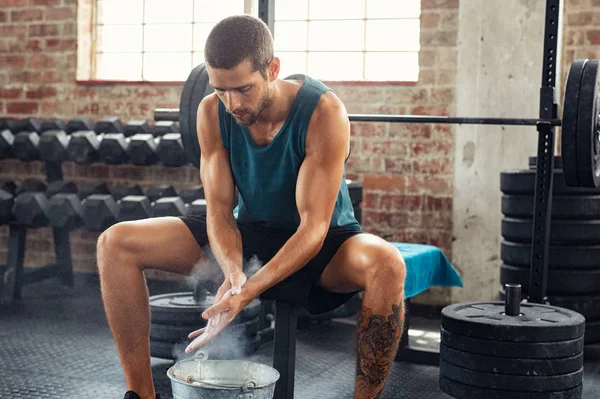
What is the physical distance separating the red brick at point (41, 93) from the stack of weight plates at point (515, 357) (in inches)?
121

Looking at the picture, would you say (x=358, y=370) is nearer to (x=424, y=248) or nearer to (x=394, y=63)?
(x=424, y=248)

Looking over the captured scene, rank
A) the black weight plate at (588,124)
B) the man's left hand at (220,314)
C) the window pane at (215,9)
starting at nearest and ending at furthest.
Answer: the man's left hand at (220,314) < the black weight plate at (588,124) < the window pane at (215,9)

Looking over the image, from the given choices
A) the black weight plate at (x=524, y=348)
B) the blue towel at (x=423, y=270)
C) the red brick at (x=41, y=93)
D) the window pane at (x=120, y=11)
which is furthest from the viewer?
the red brick at (x=41, y=93)

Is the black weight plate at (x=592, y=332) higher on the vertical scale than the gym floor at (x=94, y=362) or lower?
higher

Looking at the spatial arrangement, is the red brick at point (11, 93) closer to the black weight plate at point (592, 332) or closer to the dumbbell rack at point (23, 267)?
the dumbbell rack at point (23, 267)

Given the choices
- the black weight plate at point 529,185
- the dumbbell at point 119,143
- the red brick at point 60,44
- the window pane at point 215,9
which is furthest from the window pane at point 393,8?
the red brick at point 60,44

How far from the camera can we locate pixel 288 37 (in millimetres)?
4246

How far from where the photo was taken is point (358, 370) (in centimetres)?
193

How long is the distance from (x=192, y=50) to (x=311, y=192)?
8.75 ft

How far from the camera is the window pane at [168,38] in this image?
4496 mm

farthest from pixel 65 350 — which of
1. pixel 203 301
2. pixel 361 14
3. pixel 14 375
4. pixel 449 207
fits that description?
pixel 361 14

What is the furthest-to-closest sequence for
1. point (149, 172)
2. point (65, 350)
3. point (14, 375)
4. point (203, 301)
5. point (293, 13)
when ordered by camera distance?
point (149, 172) < point (293, 13) < point (65, 350) < point (203, 301) < point (14, 375)

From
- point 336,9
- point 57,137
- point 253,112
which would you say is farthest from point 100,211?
point 253,112

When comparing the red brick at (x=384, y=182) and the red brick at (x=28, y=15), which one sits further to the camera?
the red brick at (x=28, y=15)
